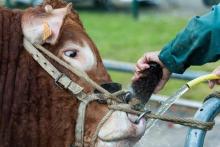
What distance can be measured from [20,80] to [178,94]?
2.54 feet

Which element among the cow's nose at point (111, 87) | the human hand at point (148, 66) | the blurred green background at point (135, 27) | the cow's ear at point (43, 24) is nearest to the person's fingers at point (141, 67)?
the human hand at point (148, 66)

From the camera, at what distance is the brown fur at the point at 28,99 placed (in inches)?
141

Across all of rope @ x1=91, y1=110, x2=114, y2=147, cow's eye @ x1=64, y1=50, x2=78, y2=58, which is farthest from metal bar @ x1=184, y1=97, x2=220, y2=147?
cow's eye @ x1=64, y1=50, x2=78, y2=58

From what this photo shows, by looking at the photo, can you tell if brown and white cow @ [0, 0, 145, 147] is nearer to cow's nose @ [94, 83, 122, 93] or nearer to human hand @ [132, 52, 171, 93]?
cow's nose @ [94, 83, 122, 93]

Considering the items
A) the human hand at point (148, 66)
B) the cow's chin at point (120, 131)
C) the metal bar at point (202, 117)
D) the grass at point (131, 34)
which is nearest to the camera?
the metal bar at point (202, 117)

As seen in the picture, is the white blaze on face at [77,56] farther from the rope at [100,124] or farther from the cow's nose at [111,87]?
the rope at [100,124]

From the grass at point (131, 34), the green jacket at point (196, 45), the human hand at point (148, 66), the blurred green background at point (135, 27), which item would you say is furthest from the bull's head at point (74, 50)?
the grass at point (131, 34)

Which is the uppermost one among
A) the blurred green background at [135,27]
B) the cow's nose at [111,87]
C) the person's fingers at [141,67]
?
the person's fingers at [141,67]

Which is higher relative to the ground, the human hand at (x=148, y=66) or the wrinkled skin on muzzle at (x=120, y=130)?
the human hand at (x=148, y=66)

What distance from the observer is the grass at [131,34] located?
34.2ft

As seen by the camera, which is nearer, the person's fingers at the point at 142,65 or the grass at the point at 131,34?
the person's fingers at the point at 142,65

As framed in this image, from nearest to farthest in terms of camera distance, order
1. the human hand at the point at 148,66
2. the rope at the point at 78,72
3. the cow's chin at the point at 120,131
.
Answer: the cow's chin at the point at 120,131 < the rope at the point at 78,72 < the human hand at the point at 148,66

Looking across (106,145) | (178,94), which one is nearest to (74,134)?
(106,145)

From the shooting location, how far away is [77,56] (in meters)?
3.63
